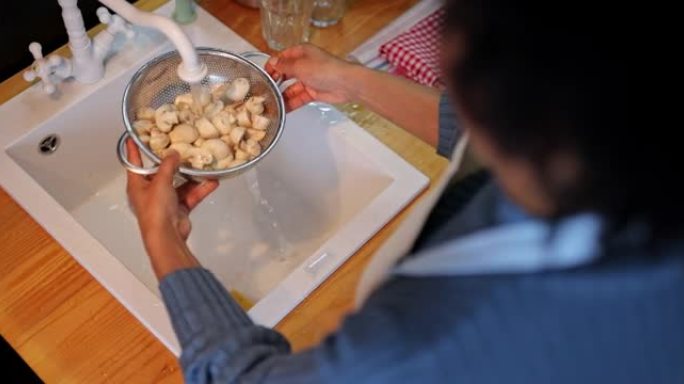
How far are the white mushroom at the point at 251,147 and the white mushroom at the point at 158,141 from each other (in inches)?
3.7

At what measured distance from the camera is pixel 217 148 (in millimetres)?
971

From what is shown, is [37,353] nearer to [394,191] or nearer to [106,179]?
[106,179]

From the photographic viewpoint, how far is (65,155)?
3.70 feet

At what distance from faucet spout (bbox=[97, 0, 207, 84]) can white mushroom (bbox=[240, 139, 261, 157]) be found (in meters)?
0.12

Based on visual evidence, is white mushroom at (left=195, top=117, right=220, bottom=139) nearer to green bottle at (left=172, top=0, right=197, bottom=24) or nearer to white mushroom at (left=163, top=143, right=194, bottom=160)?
white mushroom at (left=163, top=143, right=194, bottom=160)

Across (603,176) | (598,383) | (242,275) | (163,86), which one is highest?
(603,176)

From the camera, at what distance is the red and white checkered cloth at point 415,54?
1.15m

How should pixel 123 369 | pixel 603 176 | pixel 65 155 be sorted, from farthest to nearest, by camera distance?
pixel 65 155, pixel 123 369, pixel 603 176

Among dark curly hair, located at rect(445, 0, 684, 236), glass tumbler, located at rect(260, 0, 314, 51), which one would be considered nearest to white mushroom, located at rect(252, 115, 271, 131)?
glass tumbler, located at rect(260, 0, 314, 51)

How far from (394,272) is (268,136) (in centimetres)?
45

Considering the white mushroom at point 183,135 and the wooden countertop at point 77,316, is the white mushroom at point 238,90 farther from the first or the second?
the wooden countertop at point 77,316

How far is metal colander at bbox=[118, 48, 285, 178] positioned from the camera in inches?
39.6

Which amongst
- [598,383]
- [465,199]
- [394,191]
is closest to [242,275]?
[394,191]

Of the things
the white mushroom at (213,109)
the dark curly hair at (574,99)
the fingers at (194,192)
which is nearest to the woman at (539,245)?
the dark curly hair at (574,99)
